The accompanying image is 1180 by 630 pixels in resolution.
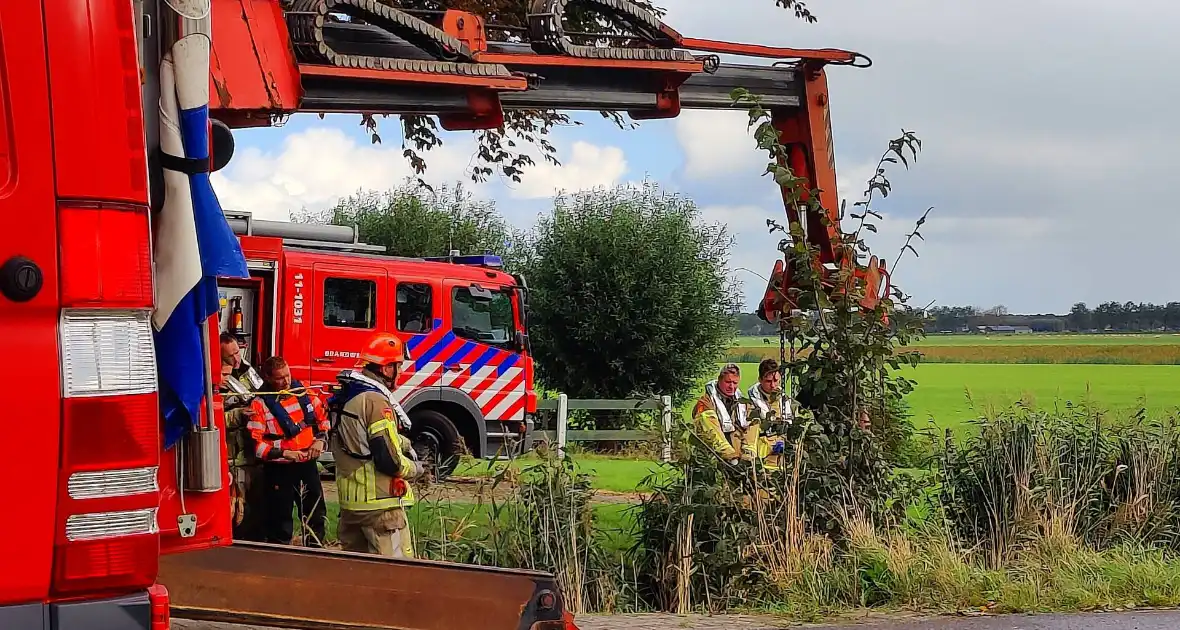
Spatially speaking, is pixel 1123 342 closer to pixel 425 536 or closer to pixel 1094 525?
pixel 1094 525

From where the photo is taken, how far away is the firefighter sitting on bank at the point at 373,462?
313 inches

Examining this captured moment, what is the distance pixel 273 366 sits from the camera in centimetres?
998

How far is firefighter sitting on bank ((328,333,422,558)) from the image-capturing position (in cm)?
796

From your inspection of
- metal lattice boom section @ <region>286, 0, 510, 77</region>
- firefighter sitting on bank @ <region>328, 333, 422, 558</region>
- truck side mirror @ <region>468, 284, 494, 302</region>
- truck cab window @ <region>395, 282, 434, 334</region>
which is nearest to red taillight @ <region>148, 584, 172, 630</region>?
metal lattice boom section @ <region>286, 0, 510, 77</region>

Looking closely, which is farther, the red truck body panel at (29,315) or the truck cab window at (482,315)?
the truck cab window at (482,315)

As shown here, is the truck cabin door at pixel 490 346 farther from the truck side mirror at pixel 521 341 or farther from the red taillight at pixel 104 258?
the red taillight at pixel 104 258

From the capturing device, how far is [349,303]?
17.0m

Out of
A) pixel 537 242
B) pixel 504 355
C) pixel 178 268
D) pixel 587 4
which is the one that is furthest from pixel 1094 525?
pixel 537 242

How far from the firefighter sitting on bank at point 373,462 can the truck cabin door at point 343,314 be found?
8469mm

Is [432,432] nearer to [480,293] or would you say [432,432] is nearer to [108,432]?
[480,293]

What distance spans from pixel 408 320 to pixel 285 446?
7.74 m

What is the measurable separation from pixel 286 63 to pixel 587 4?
2644mm

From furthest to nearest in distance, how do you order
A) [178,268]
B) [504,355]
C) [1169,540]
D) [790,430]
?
[504,355], [1169,540], [790,430], [178,268]

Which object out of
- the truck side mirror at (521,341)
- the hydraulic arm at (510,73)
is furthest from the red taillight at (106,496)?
the truck side mirror at (521,341)
